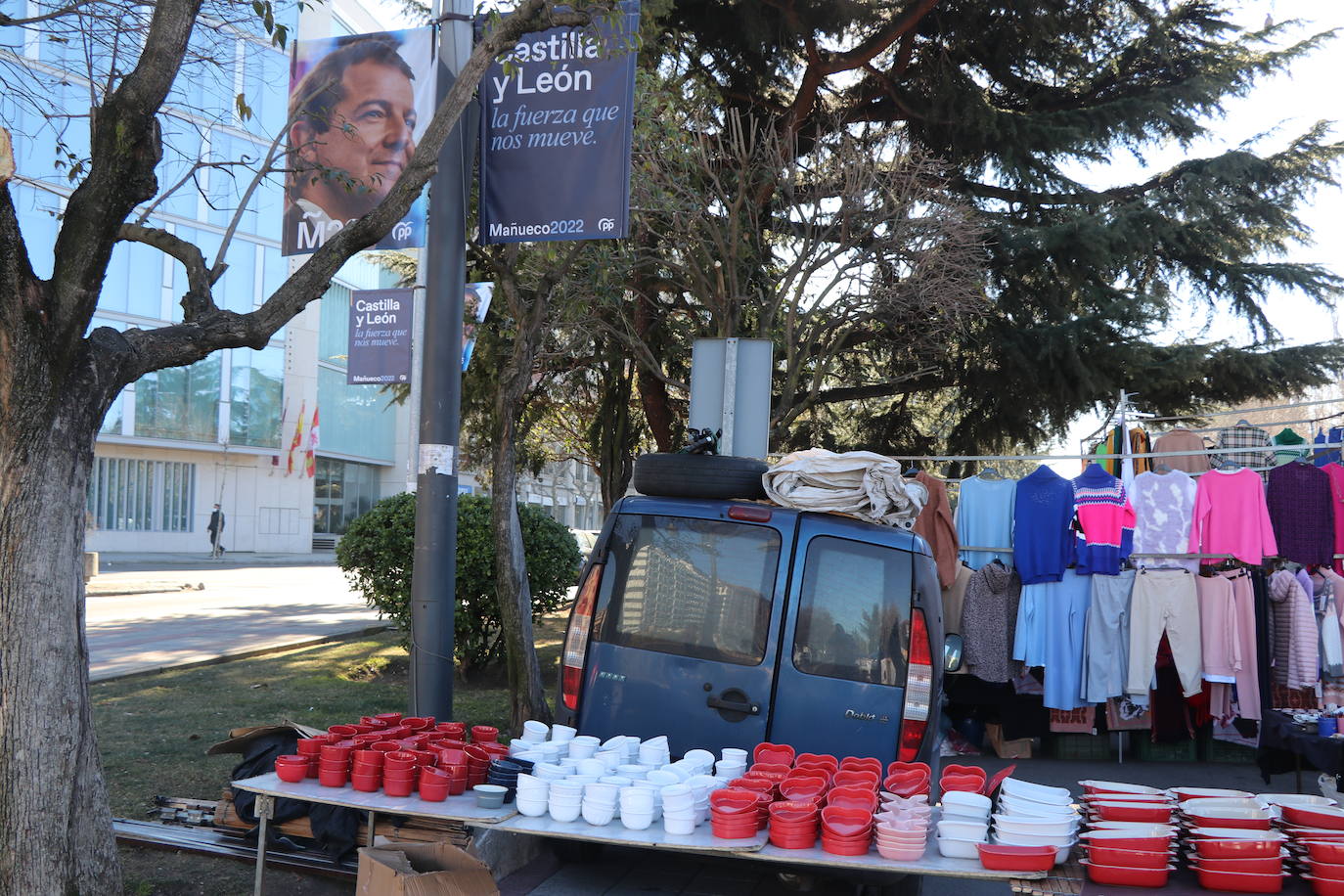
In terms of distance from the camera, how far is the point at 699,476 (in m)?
5.89

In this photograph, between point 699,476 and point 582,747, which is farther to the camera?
point 699,476

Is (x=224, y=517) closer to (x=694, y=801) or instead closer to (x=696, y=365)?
(x=696, y=365)

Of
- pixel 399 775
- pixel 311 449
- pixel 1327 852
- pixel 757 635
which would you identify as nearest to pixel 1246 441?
pixel 757 635

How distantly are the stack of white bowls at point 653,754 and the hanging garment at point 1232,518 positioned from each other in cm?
636

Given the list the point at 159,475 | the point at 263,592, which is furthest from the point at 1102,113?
the point at 159,475

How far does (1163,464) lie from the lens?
36.2 feet

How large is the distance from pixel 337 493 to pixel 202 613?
35.6 meters

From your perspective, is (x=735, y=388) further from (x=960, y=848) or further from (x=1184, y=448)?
(x=960, y=848)

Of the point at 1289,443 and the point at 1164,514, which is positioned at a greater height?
the point at 1289,443

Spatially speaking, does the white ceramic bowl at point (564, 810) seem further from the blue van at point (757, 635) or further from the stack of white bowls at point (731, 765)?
the blue van at point (757, 635)

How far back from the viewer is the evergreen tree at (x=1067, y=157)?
51.0 feet

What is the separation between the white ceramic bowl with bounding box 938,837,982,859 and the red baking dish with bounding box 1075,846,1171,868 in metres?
0.27

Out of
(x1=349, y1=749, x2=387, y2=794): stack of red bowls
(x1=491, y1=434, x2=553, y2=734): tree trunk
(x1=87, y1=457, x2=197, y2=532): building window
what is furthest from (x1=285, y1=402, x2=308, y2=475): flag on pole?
(x1=349, y1=749, x2=387, y2=794): stack of red bowls

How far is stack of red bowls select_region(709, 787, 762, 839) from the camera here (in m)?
4.22
